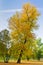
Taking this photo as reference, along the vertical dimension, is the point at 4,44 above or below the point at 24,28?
below

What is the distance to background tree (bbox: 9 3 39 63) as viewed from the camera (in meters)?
6.77

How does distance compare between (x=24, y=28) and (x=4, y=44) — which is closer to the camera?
(x=4, y=44)

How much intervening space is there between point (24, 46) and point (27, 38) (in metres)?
0.30

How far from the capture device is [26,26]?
6832 mm

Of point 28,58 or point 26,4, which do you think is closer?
point 26,4

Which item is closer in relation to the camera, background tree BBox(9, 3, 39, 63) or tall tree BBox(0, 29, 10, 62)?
tall tree BBox(0, 29, 10, 62)

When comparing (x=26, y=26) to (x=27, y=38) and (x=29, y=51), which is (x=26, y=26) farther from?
(x=29, y=51)

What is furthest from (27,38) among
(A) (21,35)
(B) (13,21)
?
(B) (13,21)

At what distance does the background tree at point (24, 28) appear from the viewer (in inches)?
267

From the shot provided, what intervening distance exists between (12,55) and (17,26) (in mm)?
1009

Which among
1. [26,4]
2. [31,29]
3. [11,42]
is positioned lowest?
[11,42]

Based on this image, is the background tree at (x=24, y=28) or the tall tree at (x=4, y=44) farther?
the background tree at (x=24, y=28)

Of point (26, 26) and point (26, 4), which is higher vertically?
point (26, 4)

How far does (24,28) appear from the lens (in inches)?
267
